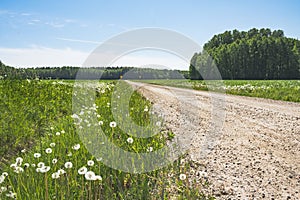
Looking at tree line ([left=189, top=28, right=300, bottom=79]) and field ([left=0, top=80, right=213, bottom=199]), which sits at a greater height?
tree line ([left=189, top=28, right=300, bottom=79])

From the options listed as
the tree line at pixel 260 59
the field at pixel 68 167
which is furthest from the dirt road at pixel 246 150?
the tree line at pixel 260 59

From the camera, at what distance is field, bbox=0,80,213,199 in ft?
10.1

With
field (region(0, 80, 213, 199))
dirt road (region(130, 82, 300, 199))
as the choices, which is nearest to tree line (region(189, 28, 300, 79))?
dirt road (region(130, 82, 300, 199))

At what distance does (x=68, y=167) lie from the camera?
9.82ft

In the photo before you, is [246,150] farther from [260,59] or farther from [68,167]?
[260,59]

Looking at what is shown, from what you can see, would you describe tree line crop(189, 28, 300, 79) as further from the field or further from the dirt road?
the field

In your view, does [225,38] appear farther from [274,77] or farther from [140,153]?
[140,153]

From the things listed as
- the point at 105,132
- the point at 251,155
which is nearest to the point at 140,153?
the point at 105,132

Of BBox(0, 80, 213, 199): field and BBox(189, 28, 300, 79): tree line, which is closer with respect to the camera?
BBox(0, 80, 213, 199): field

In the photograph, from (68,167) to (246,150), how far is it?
337 cm

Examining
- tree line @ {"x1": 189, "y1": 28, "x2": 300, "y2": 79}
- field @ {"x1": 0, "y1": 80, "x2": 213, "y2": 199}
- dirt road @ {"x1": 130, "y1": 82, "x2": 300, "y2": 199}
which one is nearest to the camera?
field @ {"x1": 0, "y1": 80, "x2": 213, "y2": 199}

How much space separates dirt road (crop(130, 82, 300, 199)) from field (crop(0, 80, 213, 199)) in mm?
414

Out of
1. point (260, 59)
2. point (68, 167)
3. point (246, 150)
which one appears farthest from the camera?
point (260, 59)

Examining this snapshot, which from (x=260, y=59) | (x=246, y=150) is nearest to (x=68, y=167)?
(x=246, y=150)
